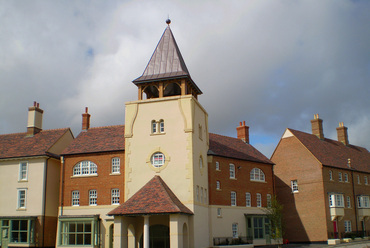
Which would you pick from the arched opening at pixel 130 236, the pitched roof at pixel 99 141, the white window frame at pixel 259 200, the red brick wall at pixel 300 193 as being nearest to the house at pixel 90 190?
the pitched roof at pixel 99 141

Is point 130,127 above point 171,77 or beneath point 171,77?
beneath

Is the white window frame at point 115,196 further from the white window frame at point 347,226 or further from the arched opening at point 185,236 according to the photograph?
the white window frame at point 347,226

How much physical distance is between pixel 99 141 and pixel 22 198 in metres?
9.42

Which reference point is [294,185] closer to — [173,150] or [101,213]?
[173,150]

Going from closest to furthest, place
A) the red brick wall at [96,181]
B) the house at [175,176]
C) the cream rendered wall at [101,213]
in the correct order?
the house at [175,176]
the cream rendered wall at [101,213]
the red brick wall at [96,181]

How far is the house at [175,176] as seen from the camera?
112 feet

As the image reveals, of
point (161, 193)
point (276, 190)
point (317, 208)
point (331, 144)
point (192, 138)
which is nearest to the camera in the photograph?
point (161, 193)

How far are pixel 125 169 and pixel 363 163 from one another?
35931 millimetres

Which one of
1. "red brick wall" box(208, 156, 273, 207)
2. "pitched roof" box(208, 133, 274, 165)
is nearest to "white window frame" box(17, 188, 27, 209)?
"red brick wall" box(208, 156, 273, 207)

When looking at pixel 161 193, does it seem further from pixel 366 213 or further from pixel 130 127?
pixel 366 213

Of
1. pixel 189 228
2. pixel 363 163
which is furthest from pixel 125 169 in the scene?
pixel 363 163

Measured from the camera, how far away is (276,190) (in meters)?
52.0

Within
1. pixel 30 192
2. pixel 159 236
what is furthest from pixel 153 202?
pixel 30 192

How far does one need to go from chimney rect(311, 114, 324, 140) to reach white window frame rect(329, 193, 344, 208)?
32.2 feet
